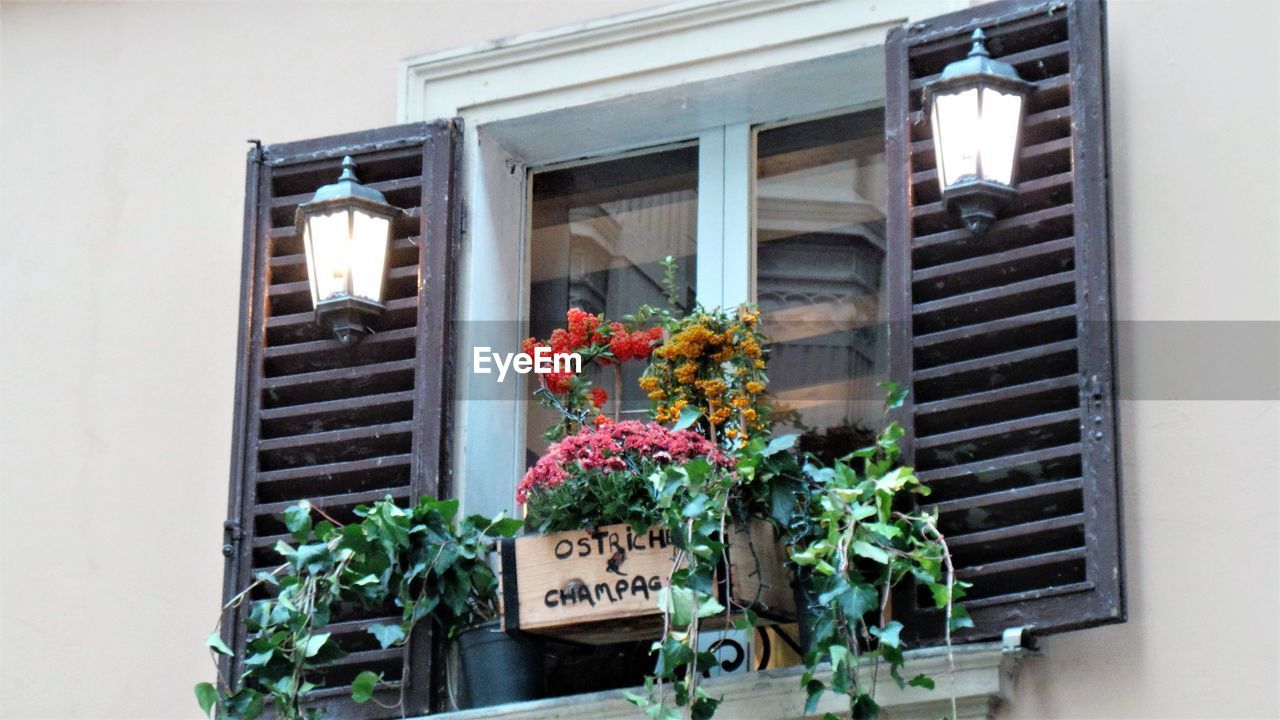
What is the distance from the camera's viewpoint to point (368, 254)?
5406mm

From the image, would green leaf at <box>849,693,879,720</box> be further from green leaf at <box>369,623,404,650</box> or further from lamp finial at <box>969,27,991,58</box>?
lamp finial at <box>969,27,991,58</box>

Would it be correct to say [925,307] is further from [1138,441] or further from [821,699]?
[821,699]

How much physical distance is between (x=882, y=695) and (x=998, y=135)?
3.89 feet

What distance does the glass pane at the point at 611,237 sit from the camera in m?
5.74

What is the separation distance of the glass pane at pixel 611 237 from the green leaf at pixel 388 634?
810 mm

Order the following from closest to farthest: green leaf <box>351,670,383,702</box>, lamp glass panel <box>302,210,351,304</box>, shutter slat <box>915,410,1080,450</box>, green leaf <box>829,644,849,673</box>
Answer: green leaf <box>829,644,849,673</box>, shutter slat <box>915,410,1080,450</box>, green leaf <box>351,670,383,702</box>, lamp glass panel <box>302,210,351,304</box>

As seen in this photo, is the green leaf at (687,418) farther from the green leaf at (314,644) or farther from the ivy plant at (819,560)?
the green leaf at (314,644)

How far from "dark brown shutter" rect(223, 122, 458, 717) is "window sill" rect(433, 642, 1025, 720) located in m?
0.51

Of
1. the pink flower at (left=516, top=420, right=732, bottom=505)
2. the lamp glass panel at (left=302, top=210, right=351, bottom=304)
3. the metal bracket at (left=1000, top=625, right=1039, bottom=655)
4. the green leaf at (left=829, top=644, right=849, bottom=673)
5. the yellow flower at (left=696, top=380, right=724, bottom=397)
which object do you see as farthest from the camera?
the lamp glass panel at (left=302, top=210, right=351, bottom=304)

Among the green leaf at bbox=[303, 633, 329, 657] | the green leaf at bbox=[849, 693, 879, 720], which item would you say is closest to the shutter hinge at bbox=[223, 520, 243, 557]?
the green leaf at bbox=[303, 633, 329, 657]

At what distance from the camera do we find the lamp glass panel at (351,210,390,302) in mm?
5383

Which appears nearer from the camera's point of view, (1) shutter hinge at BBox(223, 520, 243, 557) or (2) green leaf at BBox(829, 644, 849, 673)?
(2) green leaf at BBox(829, 644, 849, 673)

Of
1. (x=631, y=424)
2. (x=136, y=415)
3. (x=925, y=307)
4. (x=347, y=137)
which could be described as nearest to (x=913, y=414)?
(x=925, y=307)

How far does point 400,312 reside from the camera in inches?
214
